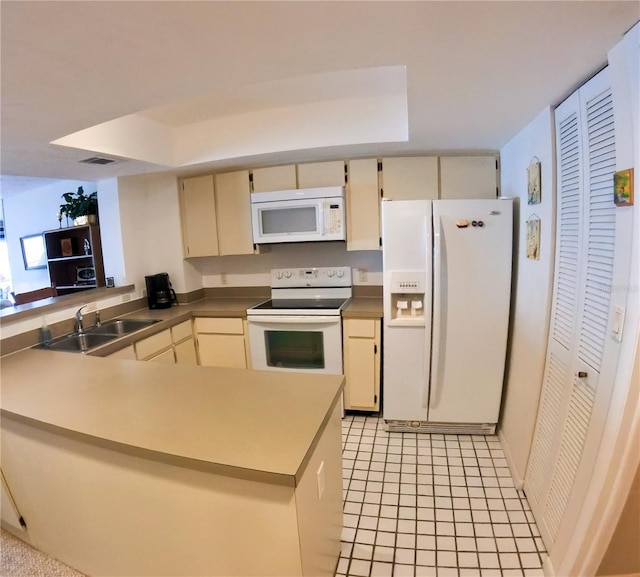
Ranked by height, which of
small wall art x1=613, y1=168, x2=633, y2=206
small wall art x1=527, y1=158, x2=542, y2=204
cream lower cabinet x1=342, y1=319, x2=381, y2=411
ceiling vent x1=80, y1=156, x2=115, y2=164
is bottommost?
cream lower cabinet x1=342, y1=319, x2=381, y2=411

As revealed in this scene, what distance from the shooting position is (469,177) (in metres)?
2.55

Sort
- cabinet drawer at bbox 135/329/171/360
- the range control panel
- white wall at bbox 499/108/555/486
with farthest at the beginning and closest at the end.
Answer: the range control panel → cabinet drawer at bbox 135/329/171/360 → white wall at bbox 499/108/555/486

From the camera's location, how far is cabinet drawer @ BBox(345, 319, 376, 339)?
2.55m

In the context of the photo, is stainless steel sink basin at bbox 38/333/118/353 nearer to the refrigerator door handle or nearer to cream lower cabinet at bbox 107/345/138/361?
cream lower cabinet at bbox 107/345/138/361

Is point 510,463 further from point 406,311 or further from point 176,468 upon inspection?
point 176,468

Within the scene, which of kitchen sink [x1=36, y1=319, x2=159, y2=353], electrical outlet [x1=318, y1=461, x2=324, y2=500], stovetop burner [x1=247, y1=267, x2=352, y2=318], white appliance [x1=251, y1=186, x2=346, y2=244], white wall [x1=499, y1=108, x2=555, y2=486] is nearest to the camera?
electrical outlet [x1=318, y1=461, x2=324, y2=500]

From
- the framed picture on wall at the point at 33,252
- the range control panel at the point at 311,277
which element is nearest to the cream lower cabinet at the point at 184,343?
the range control panel at the point at 311,277

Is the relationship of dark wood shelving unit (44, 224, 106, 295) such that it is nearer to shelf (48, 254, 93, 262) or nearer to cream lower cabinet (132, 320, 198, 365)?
shelf (48, 254, 93, 262)

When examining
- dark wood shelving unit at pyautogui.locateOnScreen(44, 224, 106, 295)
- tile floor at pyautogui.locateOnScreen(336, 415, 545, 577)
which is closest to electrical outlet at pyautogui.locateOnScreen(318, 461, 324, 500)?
tile floor at pyautogui.locateOnScreen(336, 415, 545, 577)

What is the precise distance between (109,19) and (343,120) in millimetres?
1741

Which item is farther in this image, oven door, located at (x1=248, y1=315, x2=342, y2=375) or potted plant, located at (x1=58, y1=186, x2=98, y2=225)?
potted plant, located at (x1=58, y1=186, x2=98, y2=225)

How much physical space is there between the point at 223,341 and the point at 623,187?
8.86ft

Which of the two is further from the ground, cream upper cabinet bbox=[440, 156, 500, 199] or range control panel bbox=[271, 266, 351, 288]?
cream upper cabinet bbox=[440, 156, 500, 199]

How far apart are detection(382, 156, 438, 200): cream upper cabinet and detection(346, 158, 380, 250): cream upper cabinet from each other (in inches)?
3.5
